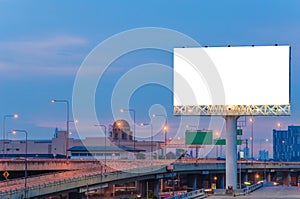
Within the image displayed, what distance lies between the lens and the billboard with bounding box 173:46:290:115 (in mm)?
75125

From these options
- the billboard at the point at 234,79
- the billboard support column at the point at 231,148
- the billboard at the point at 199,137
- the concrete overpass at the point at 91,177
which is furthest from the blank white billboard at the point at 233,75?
the billboard at the point at 199,137

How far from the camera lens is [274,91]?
75188 millimetres

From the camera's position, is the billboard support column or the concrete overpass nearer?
the concrete overpass

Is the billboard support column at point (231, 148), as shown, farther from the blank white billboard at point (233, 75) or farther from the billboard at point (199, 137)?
the billboard at point (199, 137)

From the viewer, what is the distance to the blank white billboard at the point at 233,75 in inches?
2955

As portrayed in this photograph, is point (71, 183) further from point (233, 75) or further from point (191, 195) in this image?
point (233, 75)

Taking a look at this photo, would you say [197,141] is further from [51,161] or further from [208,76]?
[208,76]

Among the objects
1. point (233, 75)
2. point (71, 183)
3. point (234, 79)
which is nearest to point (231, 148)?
point (234, 79)

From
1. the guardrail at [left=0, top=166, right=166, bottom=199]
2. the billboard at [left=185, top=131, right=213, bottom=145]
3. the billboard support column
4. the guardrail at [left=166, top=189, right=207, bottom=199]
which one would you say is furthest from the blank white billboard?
the billboard at [left=185, top=131, right=213, bottom=145]

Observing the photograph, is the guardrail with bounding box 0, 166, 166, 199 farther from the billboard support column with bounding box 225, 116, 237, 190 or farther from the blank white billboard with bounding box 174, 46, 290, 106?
the billboard support column with bounding box 225, 116, 237, 190

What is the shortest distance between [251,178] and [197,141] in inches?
1357

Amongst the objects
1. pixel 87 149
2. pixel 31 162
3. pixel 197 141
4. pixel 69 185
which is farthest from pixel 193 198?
pixel 87 149

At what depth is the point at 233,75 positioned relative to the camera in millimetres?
76562

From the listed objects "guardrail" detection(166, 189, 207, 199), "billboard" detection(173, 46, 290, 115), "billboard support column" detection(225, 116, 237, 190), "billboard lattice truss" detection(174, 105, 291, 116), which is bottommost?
"guardrail" detection(166, 189, 207, 199)
